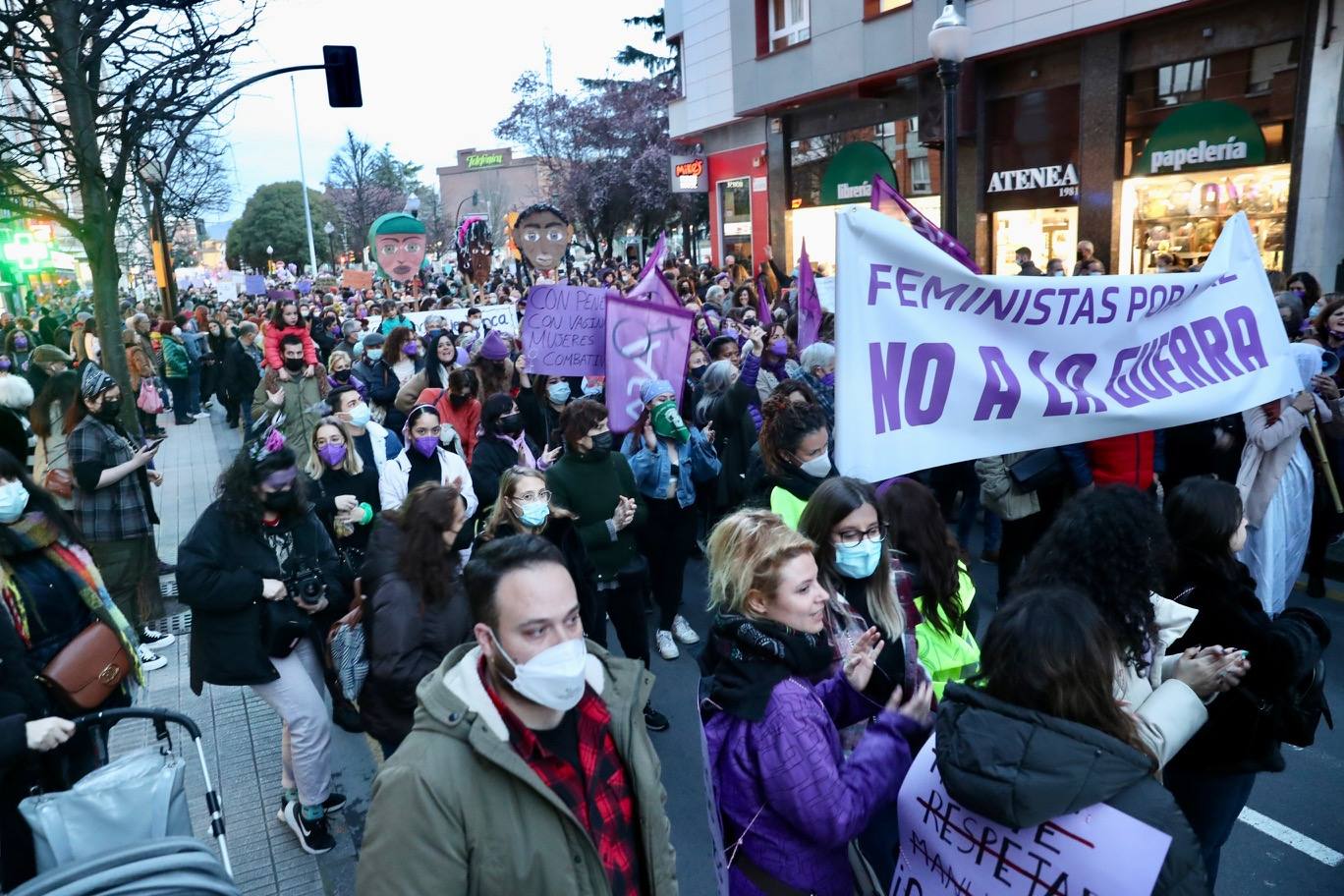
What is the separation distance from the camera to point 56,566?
3.72 m

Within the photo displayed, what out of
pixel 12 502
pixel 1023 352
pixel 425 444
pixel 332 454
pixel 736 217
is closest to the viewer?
pixel 12 502

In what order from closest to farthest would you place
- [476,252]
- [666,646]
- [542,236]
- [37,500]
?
[37,500]
[666,646]
[542,236]
[476,252]

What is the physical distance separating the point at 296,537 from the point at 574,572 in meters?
1.28

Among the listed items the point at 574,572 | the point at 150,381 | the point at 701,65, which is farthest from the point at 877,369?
the point at 701,65

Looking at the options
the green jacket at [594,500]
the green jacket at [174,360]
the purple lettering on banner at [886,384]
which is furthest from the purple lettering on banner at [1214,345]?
the green jacket at [174,360]

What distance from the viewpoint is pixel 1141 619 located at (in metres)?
2.74

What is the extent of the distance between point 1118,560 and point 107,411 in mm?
5951

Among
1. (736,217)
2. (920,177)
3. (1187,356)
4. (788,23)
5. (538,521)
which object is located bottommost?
(538,521)

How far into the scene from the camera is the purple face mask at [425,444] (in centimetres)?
586

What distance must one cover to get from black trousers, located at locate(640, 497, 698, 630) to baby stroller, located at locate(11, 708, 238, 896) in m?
3.37

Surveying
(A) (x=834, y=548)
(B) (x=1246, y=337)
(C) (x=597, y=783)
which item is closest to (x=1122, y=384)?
(B) (x=1246, y=337)

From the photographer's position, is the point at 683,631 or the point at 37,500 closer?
the point at 37,500

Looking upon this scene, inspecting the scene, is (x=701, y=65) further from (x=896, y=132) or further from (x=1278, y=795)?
(x=1278, y=795)

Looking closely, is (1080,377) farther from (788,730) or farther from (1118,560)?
(788,730)
